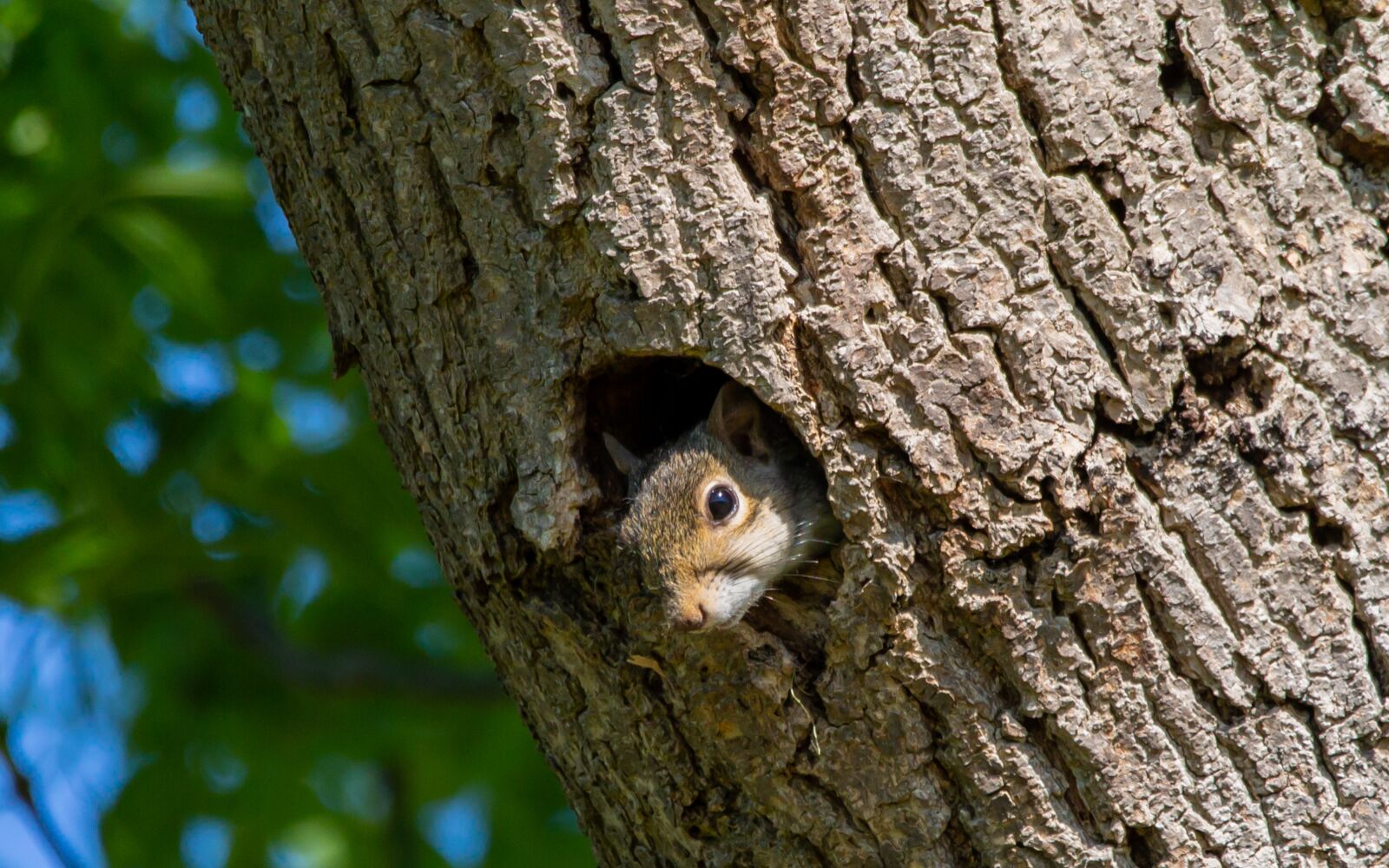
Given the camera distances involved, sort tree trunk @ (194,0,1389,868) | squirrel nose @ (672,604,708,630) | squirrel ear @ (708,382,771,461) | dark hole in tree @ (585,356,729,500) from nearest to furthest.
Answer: tree trunk @ (194,0,1389,868), squirrel nose @ (672,604,708,630), dark hole in tree @ (585,356,729,500), squirrel ear @ (708,382,771,461)

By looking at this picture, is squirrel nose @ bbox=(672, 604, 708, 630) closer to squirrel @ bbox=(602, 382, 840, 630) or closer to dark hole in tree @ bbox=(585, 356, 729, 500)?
squirrel @ bbox=(602, 382, 840, 630)

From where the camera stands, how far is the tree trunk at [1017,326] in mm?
2598

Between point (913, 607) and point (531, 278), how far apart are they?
1043mm

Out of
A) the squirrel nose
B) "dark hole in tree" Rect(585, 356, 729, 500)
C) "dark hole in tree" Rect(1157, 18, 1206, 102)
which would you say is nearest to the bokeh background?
"dark hole in tree" Rect(585, 356, 729, 500)

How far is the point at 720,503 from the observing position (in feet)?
12.1

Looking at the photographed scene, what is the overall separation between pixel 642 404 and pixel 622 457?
13.3 inches

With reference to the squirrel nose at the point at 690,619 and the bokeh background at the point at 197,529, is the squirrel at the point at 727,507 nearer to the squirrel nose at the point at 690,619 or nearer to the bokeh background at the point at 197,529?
the squirrel nose at the point at 690,619

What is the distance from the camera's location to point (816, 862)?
111 inches

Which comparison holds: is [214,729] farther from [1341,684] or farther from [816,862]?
[1341,684]

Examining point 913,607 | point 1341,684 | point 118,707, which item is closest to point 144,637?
point 118,707

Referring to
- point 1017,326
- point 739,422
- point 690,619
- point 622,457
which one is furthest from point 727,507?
point 1017,326

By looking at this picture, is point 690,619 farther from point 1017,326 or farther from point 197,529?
point 197,529

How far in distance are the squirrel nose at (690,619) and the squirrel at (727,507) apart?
0.14 metres

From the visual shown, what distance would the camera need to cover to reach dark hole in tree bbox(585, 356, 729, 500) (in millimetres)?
3164
